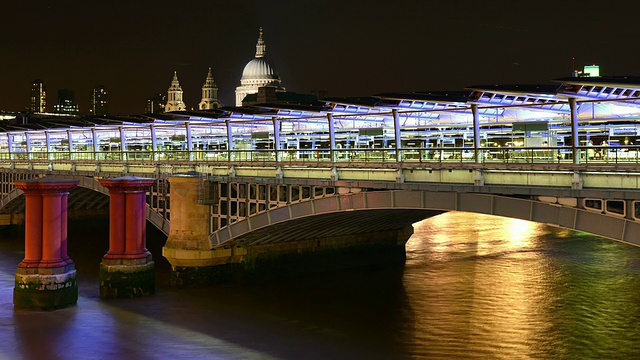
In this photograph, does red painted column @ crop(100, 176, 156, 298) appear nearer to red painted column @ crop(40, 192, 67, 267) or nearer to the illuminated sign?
red painted column @ crop(40, 192, 67, 267)

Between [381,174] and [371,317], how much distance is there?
478 cm

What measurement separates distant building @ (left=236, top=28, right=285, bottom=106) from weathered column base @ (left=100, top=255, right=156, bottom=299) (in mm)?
120262

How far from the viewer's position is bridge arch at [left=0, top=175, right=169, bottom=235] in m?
36.9

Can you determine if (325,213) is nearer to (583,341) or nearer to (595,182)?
(583,341)

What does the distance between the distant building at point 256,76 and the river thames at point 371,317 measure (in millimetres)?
112193

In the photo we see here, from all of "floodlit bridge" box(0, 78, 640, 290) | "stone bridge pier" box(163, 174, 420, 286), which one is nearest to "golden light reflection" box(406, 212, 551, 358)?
"floodlit bridge" box(0, 78, 640, 290)

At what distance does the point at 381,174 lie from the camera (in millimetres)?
26641

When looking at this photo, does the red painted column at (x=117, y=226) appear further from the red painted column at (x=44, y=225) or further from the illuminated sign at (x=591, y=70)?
the illuminated sign at (x=591, y=70)

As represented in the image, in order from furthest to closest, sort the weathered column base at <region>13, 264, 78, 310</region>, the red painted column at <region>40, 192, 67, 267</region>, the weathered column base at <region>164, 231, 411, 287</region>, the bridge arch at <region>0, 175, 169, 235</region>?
the bridge arch at <region>0, 175, 169, 235</region>, the weathered column base at <region>164, 231, 411, 287</region>, the red painted column at <region>40, 192, 67, 267</region>, the weathered column base at <region>13, 264, 78, 310</region>

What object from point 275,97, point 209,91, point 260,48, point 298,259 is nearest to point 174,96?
point 209,91

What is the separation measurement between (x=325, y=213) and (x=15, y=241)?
29073 millimetres

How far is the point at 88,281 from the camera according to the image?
36.1 meters

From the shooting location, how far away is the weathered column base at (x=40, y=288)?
95.3ft

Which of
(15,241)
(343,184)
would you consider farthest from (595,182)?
(15,241)
